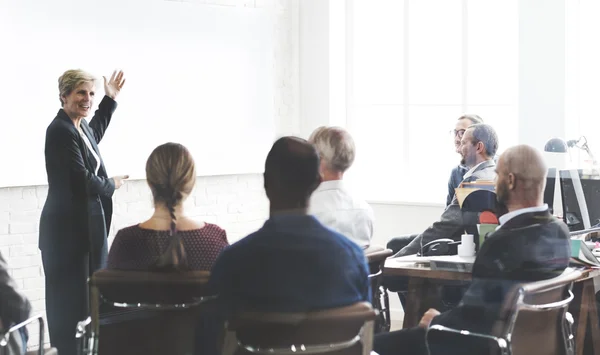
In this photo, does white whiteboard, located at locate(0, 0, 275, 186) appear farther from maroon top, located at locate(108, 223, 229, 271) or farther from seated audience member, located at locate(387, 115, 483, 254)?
seated audience member, located at locate(387, 115, 483, 254)

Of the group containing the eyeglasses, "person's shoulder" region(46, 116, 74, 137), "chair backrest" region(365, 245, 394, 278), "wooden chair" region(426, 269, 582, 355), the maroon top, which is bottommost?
"wooden chair" region(426, 269, 582, 355)

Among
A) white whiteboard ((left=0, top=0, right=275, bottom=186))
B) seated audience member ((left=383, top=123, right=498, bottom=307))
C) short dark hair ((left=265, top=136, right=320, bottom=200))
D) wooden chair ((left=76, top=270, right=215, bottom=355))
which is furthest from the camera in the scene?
seated audience member ((left=383, top=123, right=498, bottom=307))

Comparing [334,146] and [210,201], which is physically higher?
[334,146]

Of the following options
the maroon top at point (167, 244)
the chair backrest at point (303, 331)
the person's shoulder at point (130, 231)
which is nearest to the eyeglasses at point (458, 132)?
the chair backrest at point (303, 331)

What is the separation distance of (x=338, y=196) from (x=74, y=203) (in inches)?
27.3

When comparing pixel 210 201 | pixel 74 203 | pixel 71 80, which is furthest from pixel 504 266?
pixel 71 80

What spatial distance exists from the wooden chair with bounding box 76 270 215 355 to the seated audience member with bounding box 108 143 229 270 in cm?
3

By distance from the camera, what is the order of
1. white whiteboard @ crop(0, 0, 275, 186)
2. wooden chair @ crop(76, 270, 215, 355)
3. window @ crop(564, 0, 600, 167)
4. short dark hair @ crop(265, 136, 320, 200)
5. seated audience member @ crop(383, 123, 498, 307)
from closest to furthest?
1. short dark hair @ crop(265, 136, 320, 200)
2. wooden chair @ crop(76, 270, 215, 355)
3. white whiteboard @ crop(0, 0, 275, 186)
4. seated audience member @ crop(383, 123, 498, 307)
5. window @ crop(564, 0, 600, 167)

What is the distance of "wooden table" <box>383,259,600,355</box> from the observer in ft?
9.33

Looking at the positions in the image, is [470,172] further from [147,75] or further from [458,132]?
[147,75]

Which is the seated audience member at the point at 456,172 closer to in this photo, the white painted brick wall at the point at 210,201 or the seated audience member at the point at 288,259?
the seated audience member at the point at 288,259

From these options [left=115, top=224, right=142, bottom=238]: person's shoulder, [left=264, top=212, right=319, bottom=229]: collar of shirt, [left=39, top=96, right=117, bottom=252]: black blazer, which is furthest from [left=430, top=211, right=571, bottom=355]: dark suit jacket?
[left=39, top=96, right=117, bottom=252]: black blazer

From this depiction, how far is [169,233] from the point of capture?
2.54 m

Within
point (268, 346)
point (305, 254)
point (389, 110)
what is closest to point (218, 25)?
point (389, 110)
